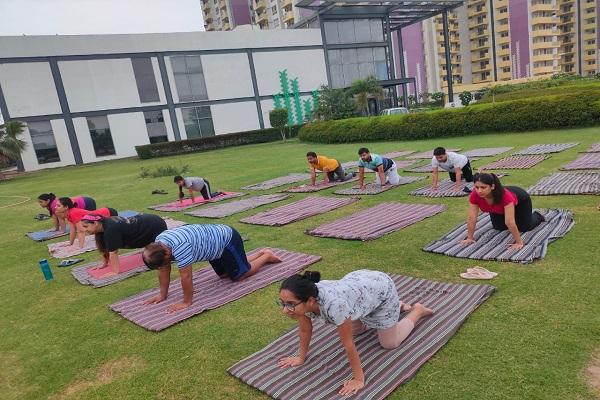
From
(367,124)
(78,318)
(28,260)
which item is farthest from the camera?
(367,124)

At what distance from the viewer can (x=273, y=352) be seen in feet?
12.7

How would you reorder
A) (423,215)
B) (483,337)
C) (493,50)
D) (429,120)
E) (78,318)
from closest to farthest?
1. (483,337)
2. (78,318)
3. (423,215)
4. (429,120)
5. (493,50)

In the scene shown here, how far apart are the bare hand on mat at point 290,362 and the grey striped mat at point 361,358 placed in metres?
0.04

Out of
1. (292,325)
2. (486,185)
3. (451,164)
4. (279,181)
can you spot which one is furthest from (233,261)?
(279,181)

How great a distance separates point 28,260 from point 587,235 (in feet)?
30.8

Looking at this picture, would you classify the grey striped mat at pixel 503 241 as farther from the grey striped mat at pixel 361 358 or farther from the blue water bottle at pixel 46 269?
the blue water bottle at pixel 46 269

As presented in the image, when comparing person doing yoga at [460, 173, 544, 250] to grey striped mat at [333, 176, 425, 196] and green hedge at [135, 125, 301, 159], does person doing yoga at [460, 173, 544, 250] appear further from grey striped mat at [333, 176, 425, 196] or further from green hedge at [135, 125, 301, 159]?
green hedge at [135, 125, 301, 159]

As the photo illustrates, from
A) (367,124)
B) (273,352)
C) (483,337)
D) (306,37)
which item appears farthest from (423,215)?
(306,37)

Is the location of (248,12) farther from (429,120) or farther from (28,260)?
(28,260)

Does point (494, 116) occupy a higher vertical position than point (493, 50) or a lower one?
lower

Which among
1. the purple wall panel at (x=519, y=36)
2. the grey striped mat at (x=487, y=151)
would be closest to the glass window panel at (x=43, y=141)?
the grey striped mat at (x=487, y=151)

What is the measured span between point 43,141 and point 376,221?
32.8 m

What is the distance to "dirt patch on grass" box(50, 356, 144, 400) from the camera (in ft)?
12.2

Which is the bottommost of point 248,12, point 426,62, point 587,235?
point 587,235
